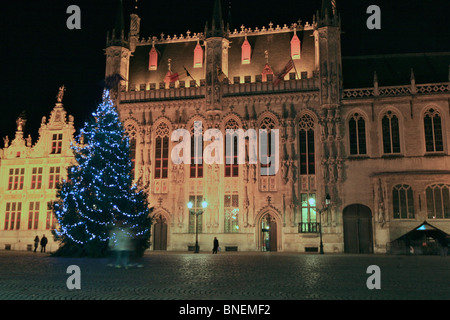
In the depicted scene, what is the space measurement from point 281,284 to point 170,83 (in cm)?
3131

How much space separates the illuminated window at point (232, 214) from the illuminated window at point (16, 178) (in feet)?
66.4

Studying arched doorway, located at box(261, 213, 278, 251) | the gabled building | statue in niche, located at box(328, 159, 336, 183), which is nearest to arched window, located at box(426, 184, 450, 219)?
statue in niche, located at box(328, 159, 336, 183)

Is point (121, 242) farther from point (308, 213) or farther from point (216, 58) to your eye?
point (216, 58)

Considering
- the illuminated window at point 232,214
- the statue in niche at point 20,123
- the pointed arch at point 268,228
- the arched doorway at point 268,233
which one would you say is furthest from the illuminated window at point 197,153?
the statue in niche at point 20,123

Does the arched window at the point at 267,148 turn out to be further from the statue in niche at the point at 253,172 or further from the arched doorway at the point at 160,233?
the arched doorway at the point at 160,233

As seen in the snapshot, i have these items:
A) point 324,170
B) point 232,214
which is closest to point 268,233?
point 232,214

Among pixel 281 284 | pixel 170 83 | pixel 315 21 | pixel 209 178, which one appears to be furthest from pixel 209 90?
pixel 281 284

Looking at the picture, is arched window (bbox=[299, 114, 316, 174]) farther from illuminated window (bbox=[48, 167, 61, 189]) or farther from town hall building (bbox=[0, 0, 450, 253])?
illuminated window (bbox=[48, 167, 61, 189])

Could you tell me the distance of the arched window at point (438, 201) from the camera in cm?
3350

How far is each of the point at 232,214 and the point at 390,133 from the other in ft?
47.0

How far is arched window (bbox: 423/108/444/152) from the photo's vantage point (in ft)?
115

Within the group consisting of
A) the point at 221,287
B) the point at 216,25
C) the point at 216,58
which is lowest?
the point at 221,287

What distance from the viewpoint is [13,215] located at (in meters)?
42.2
